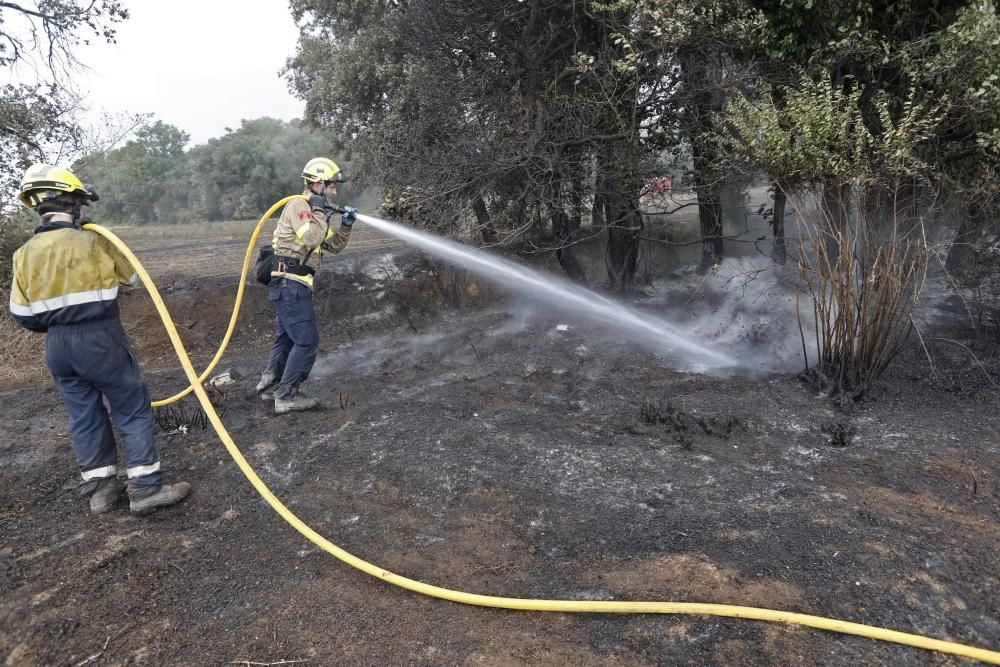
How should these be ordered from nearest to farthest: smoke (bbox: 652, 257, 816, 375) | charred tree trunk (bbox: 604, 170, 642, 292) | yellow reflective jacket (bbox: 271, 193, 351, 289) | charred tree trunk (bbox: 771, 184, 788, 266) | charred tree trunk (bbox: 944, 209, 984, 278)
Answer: yellow reflective jacket (bbox: 271, 193, 351, 289), charred tree trunk (bbox: 944, 209, 984, 278), smoke (bbox: 652, 257, 816, 375), charred tree trunk (bbox: 771, 184, 788, 266), charred tree trunk (bbox: 604, 170, 642, 292)

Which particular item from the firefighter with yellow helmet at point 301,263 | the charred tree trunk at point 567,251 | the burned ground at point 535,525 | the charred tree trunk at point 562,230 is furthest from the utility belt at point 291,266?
the charred tree trunk at point 567,251

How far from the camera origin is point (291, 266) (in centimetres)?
506

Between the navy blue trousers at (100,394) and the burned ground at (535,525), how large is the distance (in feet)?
1.13

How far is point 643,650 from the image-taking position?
2.41 metres

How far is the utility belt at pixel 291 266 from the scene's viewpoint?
5.06 meters

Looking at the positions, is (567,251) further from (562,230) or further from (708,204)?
(708,204)

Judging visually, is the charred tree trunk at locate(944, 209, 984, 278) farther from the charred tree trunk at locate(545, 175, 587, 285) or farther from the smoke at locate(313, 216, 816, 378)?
the charred tree trunk at locate(545, 175, 587, 285)

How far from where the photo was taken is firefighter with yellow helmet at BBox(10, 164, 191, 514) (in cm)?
342

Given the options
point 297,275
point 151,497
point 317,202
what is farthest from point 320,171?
point 151,497

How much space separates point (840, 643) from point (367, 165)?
9205 millimetres

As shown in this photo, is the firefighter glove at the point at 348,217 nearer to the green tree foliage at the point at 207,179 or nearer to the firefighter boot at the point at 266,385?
the firefighter boot at the point at 266,385

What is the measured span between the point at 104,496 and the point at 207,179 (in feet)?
91.6

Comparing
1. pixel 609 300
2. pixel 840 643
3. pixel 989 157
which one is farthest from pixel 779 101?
pixel 840 643

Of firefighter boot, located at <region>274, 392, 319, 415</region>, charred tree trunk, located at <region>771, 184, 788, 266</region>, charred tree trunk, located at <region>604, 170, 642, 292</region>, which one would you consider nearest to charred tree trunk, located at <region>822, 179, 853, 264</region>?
charred tree trunk, located at <region>771, 184, 788, 266</region>
